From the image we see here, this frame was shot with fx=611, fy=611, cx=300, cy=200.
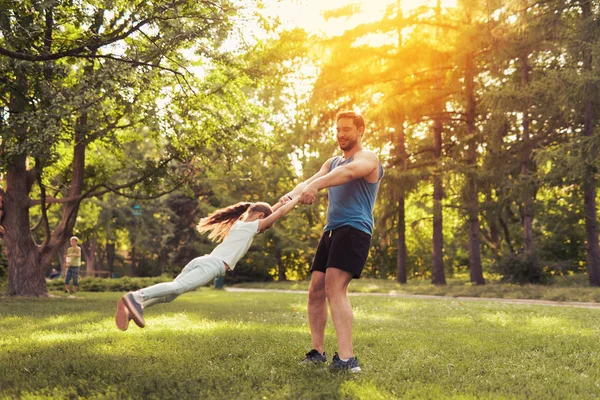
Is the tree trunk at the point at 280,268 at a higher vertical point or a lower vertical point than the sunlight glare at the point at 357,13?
lower

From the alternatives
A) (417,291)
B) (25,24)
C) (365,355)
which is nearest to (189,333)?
(365,355)

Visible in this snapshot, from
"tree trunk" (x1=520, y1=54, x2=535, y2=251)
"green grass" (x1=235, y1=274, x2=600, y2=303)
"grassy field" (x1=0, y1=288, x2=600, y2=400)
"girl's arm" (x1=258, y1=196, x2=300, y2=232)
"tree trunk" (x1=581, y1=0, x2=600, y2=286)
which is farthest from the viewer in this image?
"tree trunk" (x1=520, y1=54, x2=535, y2=251)

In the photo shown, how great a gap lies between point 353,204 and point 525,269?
17800 millimetres

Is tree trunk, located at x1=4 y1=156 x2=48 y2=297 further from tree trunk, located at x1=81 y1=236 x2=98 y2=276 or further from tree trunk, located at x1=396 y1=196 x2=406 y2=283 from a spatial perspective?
tree trunk, located at x1=81 y1=236 x2=98 y2=276

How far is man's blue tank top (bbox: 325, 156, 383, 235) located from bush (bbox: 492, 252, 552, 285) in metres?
17.5

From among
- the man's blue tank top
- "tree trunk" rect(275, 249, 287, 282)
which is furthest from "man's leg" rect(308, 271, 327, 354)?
"tree trunk" rect(275, 249, 287, 282)

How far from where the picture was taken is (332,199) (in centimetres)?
566

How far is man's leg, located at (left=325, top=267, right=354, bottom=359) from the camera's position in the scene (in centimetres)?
538

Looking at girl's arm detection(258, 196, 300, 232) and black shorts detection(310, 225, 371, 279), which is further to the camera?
black shorts detection(310, 225, 371, 279)

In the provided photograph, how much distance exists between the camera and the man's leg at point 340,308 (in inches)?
212

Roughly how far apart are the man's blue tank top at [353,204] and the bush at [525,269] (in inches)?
687

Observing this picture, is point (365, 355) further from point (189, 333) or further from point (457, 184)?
point (457, 184)

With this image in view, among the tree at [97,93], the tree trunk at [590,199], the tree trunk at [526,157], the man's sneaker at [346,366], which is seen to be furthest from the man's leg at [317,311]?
the tree trunk at [526,157]

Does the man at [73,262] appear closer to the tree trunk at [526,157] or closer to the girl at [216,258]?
the girl at [216,258]
